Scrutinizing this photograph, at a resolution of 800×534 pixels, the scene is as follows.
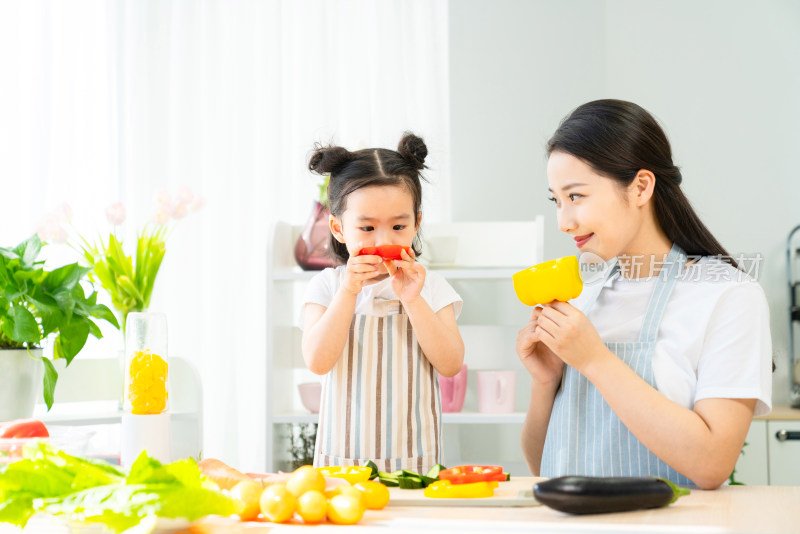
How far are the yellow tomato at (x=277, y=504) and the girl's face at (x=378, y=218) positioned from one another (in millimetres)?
789

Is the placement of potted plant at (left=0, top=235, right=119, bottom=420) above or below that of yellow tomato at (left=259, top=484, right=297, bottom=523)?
above

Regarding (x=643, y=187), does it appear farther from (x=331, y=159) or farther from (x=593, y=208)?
(x=331, y=159)

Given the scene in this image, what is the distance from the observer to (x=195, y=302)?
312cm

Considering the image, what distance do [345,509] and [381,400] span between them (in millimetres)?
873

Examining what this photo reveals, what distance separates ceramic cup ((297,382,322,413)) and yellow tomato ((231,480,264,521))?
5.60 feet

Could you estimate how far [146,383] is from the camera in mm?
1140

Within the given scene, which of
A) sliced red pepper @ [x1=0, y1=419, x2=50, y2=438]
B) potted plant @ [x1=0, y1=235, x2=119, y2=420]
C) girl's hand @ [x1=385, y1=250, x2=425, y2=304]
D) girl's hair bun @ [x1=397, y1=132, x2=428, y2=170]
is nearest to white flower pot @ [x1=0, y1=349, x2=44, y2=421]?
potted plant @ [x1=0, y1=235, x2=119, y2=420]

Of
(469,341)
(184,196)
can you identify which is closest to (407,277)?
(184,196)

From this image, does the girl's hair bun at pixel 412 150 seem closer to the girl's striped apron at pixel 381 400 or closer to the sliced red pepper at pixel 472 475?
the girl's striped apron at pixel 381 400

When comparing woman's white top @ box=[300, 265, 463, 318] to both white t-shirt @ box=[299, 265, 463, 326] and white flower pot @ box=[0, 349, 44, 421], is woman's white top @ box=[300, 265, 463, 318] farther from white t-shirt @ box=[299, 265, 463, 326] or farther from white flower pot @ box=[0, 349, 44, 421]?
white flower pot @ box=[0, 349, 44, 421]

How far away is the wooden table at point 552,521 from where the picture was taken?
2.46ft

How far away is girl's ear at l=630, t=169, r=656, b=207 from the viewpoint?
134cm

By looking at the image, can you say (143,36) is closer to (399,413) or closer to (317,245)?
(317,245)

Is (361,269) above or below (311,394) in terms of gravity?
above
